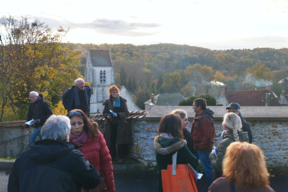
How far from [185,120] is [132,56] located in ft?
395

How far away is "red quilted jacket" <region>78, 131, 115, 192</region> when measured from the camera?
3248 millimetres

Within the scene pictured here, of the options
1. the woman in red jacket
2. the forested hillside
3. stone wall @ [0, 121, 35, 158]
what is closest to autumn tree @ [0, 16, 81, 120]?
stone wall @ [0, 121, 35, 158]

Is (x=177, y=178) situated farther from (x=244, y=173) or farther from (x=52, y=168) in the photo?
(x=52, y=168)

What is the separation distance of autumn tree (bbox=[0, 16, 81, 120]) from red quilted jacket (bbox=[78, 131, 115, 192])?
17.0m

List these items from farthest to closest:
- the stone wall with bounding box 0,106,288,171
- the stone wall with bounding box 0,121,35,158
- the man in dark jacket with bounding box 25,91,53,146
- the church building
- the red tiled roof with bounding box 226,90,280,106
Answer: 1. the church building
2. the red tiled roof with bounding box 226,90,280,106
3. the stone wall with bounding box 0,121,35,158
4. the man in dark jacket with bounding box 25,91,53,146
5. the stone wall with bounding box 0,106,288,171

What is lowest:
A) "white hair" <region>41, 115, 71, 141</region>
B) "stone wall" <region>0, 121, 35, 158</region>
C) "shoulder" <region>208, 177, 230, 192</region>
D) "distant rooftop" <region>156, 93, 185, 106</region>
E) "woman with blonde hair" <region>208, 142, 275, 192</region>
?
"distant rooftop" <region>156, 93, 185, 106</region>

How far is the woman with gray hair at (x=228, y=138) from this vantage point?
133 inches

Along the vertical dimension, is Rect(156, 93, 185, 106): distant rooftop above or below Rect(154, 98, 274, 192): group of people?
below

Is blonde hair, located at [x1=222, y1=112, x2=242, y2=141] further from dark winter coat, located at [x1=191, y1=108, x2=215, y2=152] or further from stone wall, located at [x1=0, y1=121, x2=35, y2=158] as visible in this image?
stone wall, located at [x1=0, y1=121, x2=35, y2=158]

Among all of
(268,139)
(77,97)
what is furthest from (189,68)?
(77,97)

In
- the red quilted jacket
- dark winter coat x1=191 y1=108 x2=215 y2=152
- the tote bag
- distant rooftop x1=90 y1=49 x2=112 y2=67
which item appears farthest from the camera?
distant rooftop x1=90 y1=49 x2=112 y2=67

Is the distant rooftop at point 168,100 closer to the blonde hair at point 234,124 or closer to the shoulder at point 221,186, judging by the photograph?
the blonde hair at point 234,124

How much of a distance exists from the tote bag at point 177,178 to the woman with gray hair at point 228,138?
483 mm

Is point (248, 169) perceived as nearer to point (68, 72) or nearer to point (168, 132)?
point (168, 132)
